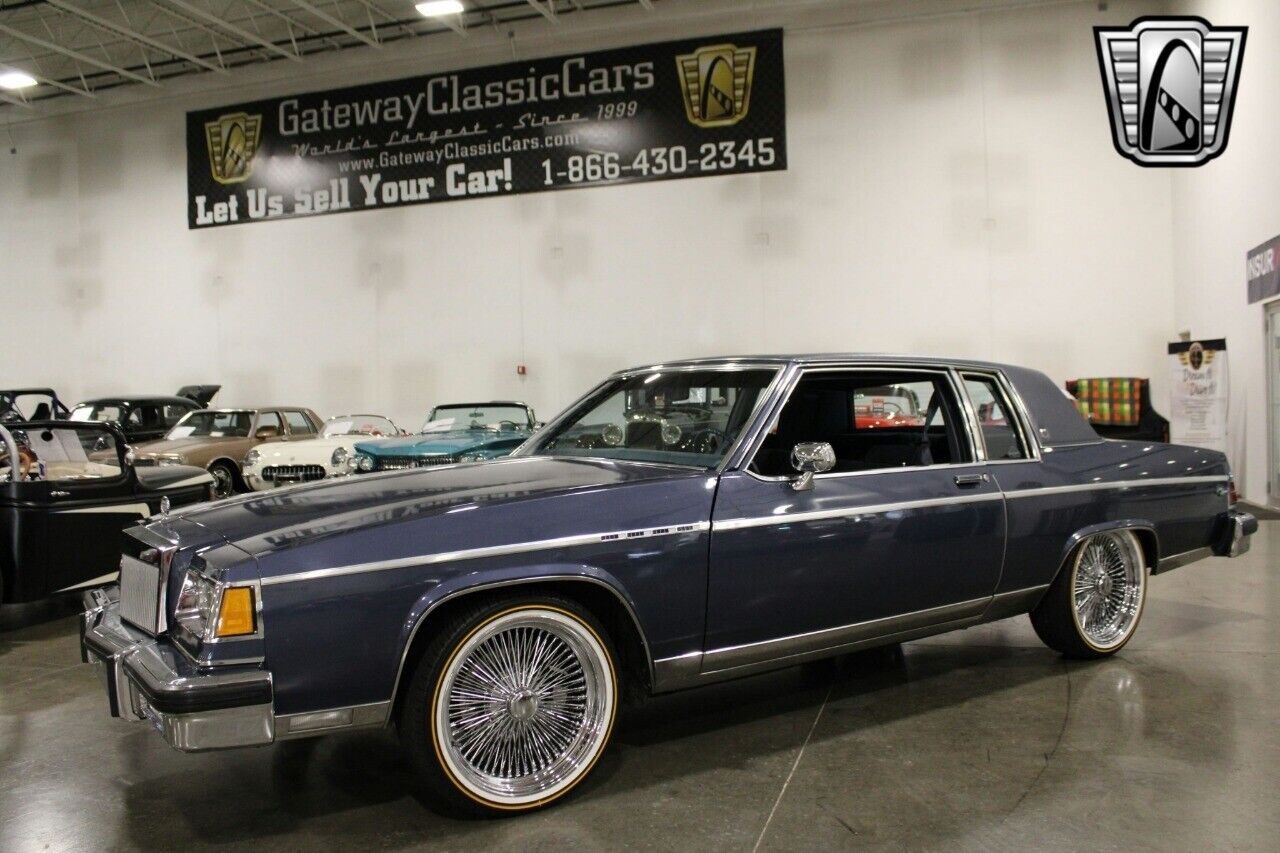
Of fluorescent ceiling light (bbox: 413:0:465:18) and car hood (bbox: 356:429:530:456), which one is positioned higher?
fluorescent ceiling light (bbox: 413:0:465:18)

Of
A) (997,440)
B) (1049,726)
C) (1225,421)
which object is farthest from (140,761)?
(1225,421)

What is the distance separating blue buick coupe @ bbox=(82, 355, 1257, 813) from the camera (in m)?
2.42

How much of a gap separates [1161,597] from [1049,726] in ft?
9.49

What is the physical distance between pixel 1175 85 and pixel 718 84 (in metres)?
7.26

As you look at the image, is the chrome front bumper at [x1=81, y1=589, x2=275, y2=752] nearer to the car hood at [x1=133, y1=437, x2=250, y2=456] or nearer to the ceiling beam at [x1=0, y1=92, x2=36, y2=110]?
the car hood at [x1=133, y1=437, x2=250, y2=456]

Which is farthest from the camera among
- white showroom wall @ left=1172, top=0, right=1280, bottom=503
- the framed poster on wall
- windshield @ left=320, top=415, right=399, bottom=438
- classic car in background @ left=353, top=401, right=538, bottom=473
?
windshield @ left=320, top=415, right=399, bottom=438

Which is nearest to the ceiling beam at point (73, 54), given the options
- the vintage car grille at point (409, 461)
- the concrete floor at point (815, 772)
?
the vintage car grille at point (409, 461)

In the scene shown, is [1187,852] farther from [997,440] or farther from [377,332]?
[377,332]

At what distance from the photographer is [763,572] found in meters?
3.04

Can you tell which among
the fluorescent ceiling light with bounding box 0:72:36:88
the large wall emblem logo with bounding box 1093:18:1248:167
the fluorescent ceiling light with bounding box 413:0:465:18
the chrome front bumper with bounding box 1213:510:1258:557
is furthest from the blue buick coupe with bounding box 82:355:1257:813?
the fluorescent ceiling light with bounding box 0:72:36:88

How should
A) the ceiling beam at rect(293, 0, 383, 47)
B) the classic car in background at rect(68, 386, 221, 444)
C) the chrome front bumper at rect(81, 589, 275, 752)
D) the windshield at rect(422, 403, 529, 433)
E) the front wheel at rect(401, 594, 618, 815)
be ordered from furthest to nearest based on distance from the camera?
the ceiling beam at rect(293, 0, 383, 47) → the classic car in background at rect(68, 386, 221, 444) → the windshield at rect(422, 403, 529, 433) → the front wheel at rect(401, 594, 618, 815) → the chrome front bumper at rect(81, 589, 275, 752)

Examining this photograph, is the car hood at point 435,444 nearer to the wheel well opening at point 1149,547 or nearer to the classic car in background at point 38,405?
the wheel well opening at point 1149,547

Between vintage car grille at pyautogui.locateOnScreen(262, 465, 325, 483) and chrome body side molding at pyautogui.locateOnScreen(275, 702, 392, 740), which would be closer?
chrome body side molding at pyautogui.locateOnScreen(275, 702, 392, 740)

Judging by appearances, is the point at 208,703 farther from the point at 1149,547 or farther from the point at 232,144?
the point at 232,144
